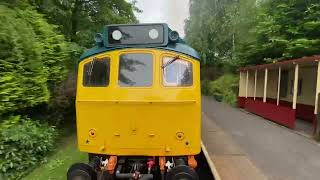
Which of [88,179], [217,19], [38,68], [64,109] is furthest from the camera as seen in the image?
[217,19]

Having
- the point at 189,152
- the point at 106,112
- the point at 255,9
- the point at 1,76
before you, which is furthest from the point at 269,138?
the point at 255,9

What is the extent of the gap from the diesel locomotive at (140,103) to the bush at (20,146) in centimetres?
A: 289

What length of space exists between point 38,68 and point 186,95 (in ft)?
16.4

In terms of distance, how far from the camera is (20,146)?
9.59 metres

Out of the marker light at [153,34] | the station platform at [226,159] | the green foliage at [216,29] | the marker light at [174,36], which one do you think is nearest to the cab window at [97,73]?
the marker light at [153,34]

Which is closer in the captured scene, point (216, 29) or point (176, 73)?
point (176, 73)

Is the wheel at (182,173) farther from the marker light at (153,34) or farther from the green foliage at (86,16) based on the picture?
the green foliage at (86,16)

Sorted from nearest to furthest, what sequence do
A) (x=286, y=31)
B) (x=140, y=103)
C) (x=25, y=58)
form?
(x=140, y=103) < (x=25, y=58) < (x=286, y=31)

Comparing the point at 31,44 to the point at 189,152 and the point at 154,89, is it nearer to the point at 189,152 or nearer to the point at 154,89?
the point at 154,89

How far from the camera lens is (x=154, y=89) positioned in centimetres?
701

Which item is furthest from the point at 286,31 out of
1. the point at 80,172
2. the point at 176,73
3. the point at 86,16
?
the point at 80,172

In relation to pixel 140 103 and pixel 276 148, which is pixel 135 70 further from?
pixel 276 148

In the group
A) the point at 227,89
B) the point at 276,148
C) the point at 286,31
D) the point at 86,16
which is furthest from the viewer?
the point at 227,89

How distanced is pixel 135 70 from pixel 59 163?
15.0ft
